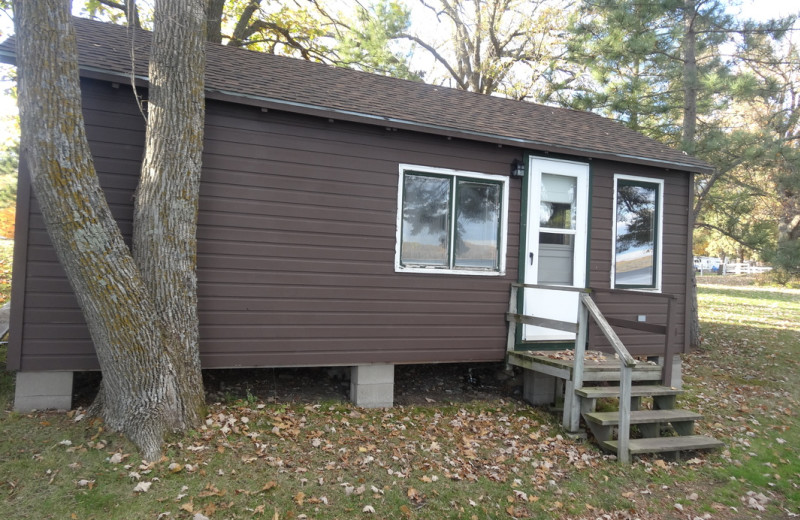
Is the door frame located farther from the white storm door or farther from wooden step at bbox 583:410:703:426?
wooden step at bbox 583:410:703:426

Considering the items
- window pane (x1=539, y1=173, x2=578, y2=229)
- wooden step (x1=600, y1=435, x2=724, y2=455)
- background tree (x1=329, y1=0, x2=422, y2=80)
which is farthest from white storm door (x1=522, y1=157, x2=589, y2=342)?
background tree (x1=329, y1=0, x2=422, y2=80)

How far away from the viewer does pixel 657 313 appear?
7.96 m

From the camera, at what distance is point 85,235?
415cm

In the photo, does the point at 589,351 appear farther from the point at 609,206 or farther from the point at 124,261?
the point at 124,261

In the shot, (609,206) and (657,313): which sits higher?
(609,206)

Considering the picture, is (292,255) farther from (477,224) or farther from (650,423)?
(650,423)

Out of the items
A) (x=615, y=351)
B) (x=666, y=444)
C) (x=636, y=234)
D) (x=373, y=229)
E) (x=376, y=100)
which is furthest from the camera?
(x=636, y=234)

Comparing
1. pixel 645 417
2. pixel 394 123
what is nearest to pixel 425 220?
pixel 394 123

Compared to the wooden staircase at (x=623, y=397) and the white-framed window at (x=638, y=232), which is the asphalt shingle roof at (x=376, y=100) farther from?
the wooden staircase at (x=623, y=397)

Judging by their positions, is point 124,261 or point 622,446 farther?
point 622,446

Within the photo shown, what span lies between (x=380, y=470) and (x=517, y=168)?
4249 millimetres

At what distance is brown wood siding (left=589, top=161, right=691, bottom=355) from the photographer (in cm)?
752

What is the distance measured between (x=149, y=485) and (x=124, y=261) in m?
1.78

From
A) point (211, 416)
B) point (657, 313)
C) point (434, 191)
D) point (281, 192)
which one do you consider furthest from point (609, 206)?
point (211, 416)
